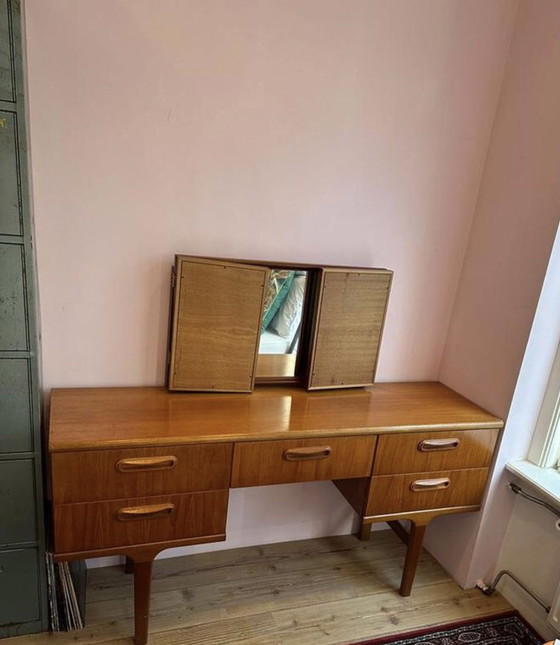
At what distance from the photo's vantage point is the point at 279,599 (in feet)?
6.20

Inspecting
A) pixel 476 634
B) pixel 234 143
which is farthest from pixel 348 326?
pixel 476 634

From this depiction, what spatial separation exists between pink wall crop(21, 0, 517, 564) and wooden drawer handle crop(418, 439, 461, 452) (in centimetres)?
57

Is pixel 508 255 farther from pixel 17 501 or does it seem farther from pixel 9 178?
pixel 17 501

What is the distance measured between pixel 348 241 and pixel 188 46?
2.85 feet

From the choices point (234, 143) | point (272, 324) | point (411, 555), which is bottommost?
point (411, 555)

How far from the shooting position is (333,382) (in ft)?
6.30

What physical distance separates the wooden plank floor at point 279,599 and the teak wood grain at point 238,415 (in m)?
0.76

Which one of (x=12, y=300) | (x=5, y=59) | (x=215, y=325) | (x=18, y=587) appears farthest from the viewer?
(x=215, y=325)

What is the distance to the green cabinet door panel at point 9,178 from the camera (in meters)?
1.25

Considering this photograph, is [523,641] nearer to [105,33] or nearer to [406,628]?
[406,628]

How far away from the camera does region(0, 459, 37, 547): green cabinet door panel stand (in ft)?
4.80

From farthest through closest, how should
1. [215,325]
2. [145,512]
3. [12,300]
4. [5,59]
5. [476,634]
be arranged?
[476,634], [215,325], [145,512], [12,300], [5,59]

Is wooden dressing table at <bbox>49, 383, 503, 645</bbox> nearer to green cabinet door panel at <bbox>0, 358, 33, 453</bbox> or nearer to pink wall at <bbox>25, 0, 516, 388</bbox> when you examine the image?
green cabinet door panel at <bbox>0, 358, 33, 453</bbox>

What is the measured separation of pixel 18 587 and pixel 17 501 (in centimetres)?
32
